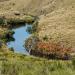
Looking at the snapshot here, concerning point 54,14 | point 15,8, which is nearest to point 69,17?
point 54,14

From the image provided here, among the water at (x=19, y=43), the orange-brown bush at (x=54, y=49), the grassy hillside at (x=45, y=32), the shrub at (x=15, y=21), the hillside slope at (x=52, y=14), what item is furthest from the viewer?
the shrub at (x=15, y=21)

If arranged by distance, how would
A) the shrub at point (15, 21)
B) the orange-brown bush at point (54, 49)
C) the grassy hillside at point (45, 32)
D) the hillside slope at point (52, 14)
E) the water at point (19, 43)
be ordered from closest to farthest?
1. the grassy hillside at point (45, 32)
2. the orange-brown bush at point (54, 49)
3. the water at point (19, 43)
4. the hillside slope at point (52, 14)
5. the shrub at point (15, 21)

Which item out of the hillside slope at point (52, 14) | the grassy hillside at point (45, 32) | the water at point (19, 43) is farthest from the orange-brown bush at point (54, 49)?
the water at point (19, 43)

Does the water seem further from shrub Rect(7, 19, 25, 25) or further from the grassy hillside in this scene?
shrub Rect(7, 19, 25, 25)

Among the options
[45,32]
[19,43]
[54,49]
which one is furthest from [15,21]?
[54,49]

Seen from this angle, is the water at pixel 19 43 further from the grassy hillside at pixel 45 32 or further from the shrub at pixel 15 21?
the shrub at pixel 15 21

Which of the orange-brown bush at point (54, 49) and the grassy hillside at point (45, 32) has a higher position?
the grassy hillside at point (45, 32)

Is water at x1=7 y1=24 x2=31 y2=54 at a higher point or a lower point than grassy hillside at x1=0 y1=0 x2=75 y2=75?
lower

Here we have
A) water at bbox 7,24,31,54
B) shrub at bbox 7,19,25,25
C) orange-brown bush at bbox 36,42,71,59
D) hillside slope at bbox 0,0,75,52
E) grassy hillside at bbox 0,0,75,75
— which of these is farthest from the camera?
shrub at bbox 7,19,25,25

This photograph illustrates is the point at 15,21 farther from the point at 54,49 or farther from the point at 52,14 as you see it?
the point at 54,49

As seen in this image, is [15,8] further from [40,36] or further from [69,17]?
[40,36]

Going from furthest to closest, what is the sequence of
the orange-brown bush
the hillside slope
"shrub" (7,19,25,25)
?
1. "shrub" (7,19,25,25)
2. the hillside slope
3. the orange-brown bush

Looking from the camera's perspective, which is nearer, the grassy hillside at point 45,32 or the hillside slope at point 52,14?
the grassy hillside at point 45,32

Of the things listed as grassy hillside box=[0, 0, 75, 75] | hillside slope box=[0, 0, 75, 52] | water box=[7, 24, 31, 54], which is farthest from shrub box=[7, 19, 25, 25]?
water box=[7, 24, 31, 54]
